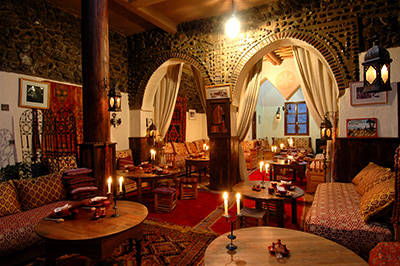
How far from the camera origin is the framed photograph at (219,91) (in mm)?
5309

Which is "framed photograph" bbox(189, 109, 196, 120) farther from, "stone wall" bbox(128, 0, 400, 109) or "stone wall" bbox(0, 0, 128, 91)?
"stone wall" bbox(0, 0, 128, 91)

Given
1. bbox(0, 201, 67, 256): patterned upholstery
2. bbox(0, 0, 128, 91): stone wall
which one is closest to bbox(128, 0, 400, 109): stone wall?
bbox(0, 0, 128, 91): stone wall

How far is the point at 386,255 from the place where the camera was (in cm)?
183

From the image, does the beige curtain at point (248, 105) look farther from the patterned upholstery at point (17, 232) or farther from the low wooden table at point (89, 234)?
the patterned upholstery at point (17, 232)

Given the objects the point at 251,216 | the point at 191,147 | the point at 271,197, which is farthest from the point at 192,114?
the point at 251,216

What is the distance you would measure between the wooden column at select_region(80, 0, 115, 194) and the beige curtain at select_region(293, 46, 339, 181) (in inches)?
173

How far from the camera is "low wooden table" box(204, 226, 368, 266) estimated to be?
1646 millimetres

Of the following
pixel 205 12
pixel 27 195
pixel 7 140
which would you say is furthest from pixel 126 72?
pixel 27 195

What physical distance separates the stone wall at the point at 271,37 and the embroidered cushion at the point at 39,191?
3.45 metres

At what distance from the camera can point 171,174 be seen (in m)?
→ 4.81

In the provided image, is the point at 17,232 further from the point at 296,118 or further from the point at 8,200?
the point at 296,118

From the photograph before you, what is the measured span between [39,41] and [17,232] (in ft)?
12.2

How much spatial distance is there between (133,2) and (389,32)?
15.3 feet

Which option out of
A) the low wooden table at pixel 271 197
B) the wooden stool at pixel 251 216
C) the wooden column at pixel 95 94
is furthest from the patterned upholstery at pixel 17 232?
the low wooden table at pixel 271 197
